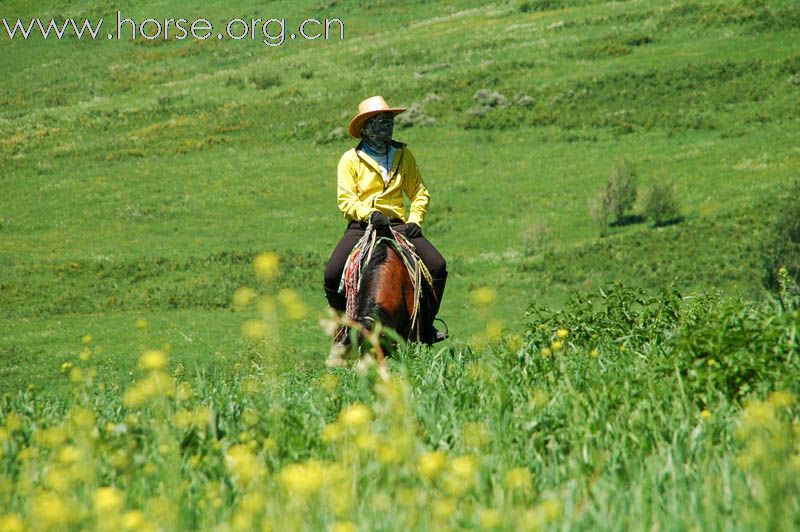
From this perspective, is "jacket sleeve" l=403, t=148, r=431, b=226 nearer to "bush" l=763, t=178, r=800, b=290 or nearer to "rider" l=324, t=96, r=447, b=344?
"rider" l=324, t=96, r=447, b=344

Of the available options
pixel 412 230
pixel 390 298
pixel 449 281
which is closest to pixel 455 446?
pixel 390 298

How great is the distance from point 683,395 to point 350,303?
4.39 m

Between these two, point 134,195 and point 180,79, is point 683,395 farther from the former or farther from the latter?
point 180,79

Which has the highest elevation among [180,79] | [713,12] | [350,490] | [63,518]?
[63,518]

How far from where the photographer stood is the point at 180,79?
69.9m

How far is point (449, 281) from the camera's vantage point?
93.4ft

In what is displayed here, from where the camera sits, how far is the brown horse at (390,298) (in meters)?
8.76

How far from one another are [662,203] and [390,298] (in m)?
26.0

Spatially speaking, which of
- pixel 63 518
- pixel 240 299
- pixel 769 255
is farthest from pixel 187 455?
pixel 769 255

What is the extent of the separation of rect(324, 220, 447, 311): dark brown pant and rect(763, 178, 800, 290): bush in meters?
18.9

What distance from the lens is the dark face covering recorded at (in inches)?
389

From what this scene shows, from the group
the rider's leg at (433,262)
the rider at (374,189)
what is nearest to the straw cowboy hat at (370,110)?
the rider at (374,189)

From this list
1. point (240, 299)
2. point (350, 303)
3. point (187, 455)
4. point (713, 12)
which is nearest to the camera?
point (240, 299)

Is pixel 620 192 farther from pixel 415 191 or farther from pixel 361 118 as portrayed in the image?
pixel 361 118
